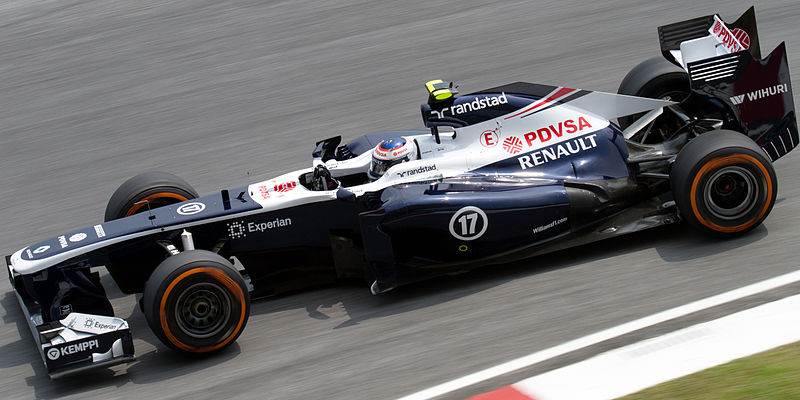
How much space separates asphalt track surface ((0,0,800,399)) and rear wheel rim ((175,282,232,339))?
0.79 feet

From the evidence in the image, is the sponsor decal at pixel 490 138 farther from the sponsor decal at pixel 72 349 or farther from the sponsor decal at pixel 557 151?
the sponsor decal at pixel 72 349

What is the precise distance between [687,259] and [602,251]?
64 centimetres

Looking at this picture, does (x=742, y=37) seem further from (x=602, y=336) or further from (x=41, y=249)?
(x=41, y=249)

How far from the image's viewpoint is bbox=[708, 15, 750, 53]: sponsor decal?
24.0 feet

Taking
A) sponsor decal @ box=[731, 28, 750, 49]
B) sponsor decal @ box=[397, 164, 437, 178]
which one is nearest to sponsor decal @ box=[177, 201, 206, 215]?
sponsor decal @ box=[397, 164, 437, 178]

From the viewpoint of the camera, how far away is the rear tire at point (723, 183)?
6.36 m

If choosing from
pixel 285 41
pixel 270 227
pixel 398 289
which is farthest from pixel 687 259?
pixel 285 41

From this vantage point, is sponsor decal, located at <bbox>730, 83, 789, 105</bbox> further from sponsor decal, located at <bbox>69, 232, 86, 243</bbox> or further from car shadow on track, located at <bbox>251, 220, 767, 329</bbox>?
sponsor decal, located at <bbox>69, 232, 86, 243</bbox>

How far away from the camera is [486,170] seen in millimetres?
6828

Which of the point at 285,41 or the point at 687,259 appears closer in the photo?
the point at 687,259

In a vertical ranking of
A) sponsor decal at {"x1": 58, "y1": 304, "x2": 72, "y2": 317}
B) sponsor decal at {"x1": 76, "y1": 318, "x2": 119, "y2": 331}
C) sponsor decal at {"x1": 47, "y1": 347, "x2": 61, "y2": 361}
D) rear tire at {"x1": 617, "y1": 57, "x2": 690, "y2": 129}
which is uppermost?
rear tire at {"x1": 617, "y1": 57, "x2": 690, "y2": 129}

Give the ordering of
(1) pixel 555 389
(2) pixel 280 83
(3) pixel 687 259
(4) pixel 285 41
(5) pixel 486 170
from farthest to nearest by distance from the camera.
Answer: (4) pixel 285 41
(2) pixel 280 83
(5) pixel 486 170
(3) pixel 687 259
(1) pixel 555 389

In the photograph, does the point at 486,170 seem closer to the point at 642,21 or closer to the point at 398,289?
the point at 398,289

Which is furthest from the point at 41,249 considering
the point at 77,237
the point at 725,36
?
the point at 725,36
